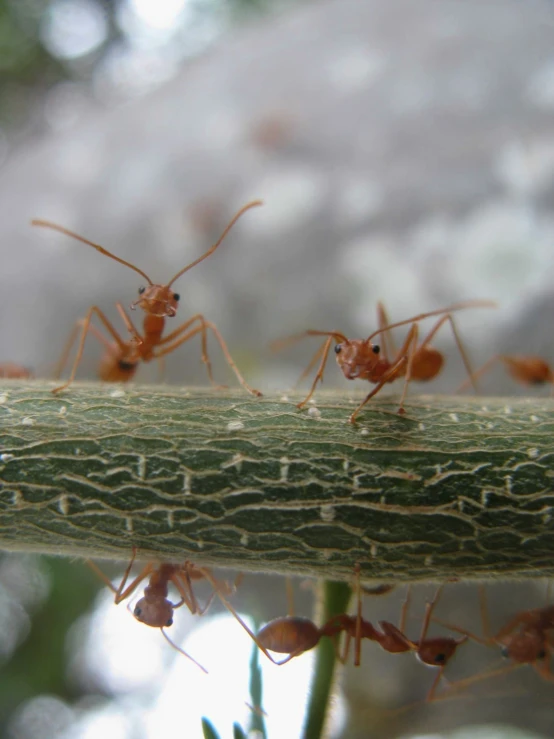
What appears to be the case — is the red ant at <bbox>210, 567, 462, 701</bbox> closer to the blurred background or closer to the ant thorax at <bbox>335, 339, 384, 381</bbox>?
the ant thorax at <bbox>335, 339, 384, 381</bbox>

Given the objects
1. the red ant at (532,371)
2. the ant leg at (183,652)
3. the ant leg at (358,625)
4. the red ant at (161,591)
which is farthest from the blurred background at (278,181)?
the ant leg at (358,625)

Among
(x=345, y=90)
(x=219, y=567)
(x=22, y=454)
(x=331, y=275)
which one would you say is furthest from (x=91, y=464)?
(x=345, y=90)

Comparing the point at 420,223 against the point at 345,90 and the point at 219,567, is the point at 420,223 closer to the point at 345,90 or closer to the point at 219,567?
the point at 345,90

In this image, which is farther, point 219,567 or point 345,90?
point 345,90

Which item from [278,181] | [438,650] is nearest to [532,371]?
[438,650]

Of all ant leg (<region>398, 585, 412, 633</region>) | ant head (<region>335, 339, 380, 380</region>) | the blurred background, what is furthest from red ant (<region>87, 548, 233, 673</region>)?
the blurred background

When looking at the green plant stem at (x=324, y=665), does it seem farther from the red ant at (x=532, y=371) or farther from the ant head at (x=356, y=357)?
the red ant at (x=532, y=371)
